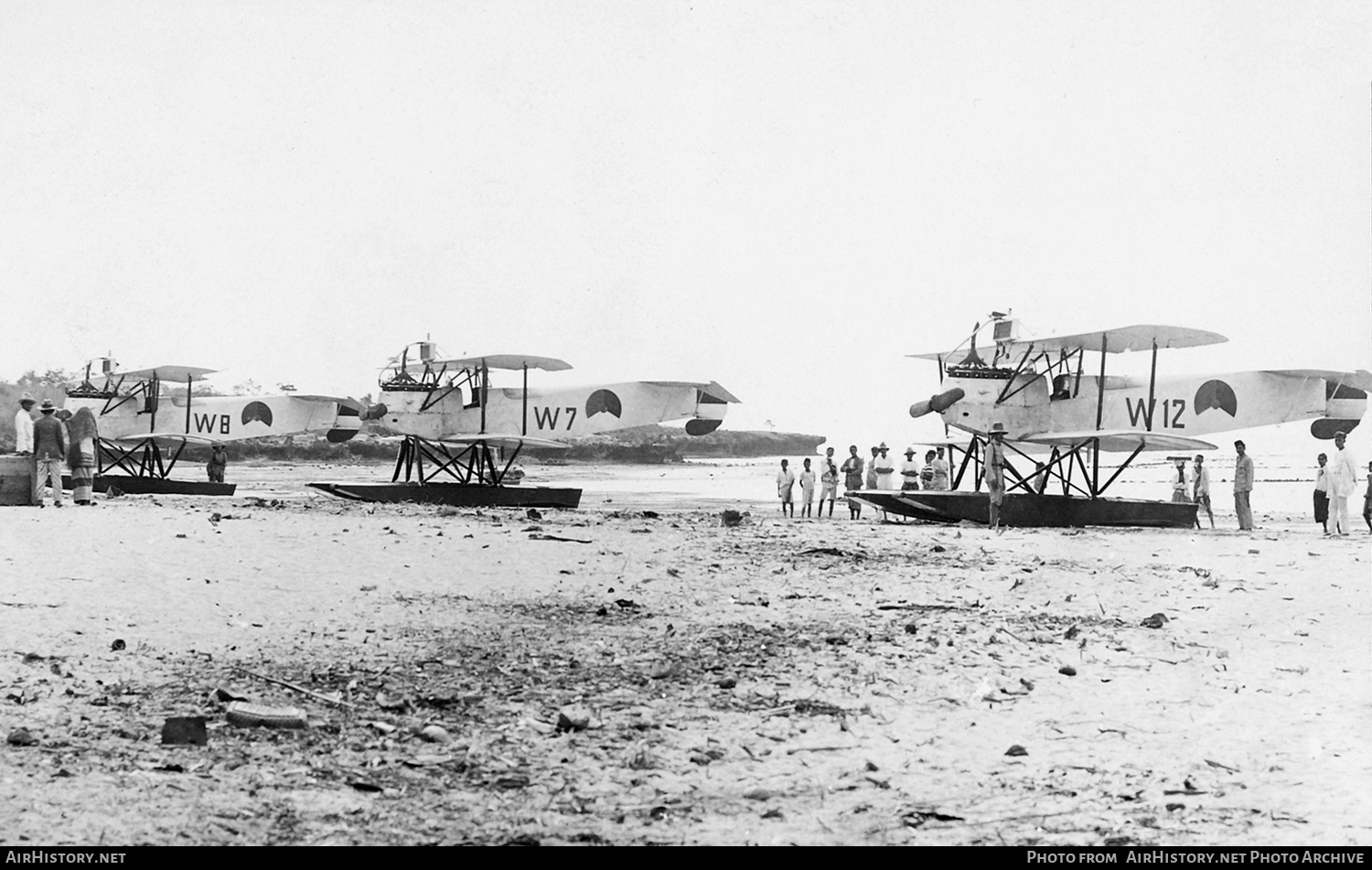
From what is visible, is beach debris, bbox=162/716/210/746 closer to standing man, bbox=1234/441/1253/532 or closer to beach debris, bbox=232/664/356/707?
beach debris, bbox=232/664/356/707

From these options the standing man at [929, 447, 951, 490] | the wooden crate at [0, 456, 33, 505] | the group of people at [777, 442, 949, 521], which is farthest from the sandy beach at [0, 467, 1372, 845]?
→ the standing man at [929, 447, 951, 490]

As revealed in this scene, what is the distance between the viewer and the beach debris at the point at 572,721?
5.17 m

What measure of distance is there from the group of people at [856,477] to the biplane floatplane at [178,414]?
11.9 meters

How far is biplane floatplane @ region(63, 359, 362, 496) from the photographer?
2602 cm

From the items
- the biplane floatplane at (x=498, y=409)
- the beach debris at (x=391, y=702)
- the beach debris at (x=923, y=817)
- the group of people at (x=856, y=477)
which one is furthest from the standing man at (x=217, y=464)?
the beach debris at (x=923, y=817)

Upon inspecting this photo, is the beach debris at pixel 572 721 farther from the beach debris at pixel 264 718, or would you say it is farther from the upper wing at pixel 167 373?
the upper wing at pixel 167 373

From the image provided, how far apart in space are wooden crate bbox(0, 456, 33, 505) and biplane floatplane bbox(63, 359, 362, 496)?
12.3m

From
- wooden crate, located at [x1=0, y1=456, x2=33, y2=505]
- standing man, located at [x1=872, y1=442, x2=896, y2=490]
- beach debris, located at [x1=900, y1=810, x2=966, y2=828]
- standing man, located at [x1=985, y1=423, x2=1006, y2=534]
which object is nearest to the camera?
beach debris, located at [x1=900, y1=810, x2=966, y2=828]

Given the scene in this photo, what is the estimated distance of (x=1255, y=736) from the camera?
512 cm

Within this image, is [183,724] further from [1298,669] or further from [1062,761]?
[1298,669]

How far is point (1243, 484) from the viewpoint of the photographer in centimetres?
1599

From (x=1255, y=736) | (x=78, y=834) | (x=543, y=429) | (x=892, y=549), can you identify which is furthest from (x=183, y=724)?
(x=543, y=429)

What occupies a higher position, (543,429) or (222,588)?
(543,429)

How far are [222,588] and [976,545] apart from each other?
8694 mm
